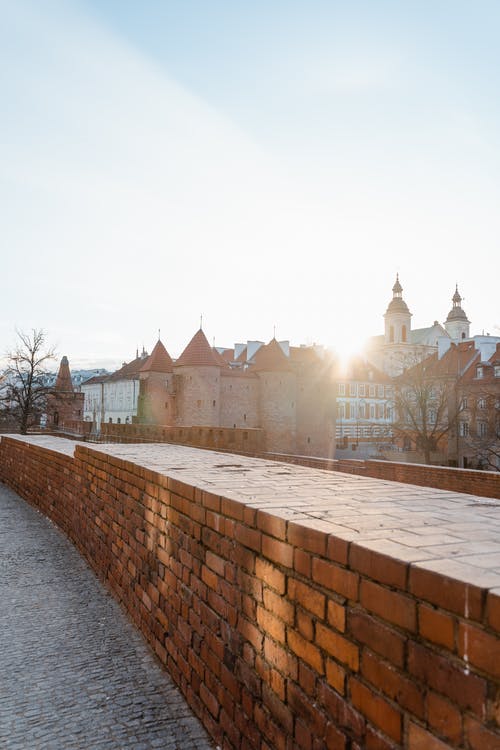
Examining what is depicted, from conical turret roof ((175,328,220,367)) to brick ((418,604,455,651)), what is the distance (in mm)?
45666

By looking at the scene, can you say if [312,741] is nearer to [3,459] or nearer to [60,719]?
[60,719]

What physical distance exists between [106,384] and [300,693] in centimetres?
7335

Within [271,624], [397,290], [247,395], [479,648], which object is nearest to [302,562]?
[271,624]

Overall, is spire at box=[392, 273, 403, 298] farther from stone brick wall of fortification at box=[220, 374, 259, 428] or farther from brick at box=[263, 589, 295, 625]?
brick at box=[263, 589, 295, 625]

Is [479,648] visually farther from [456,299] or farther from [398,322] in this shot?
[456,299]

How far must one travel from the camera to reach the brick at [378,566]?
6.07 ft

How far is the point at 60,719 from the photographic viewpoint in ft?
10.9

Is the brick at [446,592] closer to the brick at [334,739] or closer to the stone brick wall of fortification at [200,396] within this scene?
the brick at [334,739]

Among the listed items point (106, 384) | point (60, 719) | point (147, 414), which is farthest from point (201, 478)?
point (106, 384)

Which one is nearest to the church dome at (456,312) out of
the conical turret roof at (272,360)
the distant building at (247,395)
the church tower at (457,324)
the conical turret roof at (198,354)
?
the church tower at (457,324)

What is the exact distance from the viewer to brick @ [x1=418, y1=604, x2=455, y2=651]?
65.0 inches

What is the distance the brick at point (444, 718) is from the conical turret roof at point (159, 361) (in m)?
48.4

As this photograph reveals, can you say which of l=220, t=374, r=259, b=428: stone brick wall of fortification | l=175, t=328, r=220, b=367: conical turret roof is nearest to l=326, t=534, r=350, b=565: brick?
l=175, t=328, r=220, b=367: conical turret roof

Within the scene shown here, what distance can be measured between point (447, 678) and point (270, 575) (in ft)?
3.51
